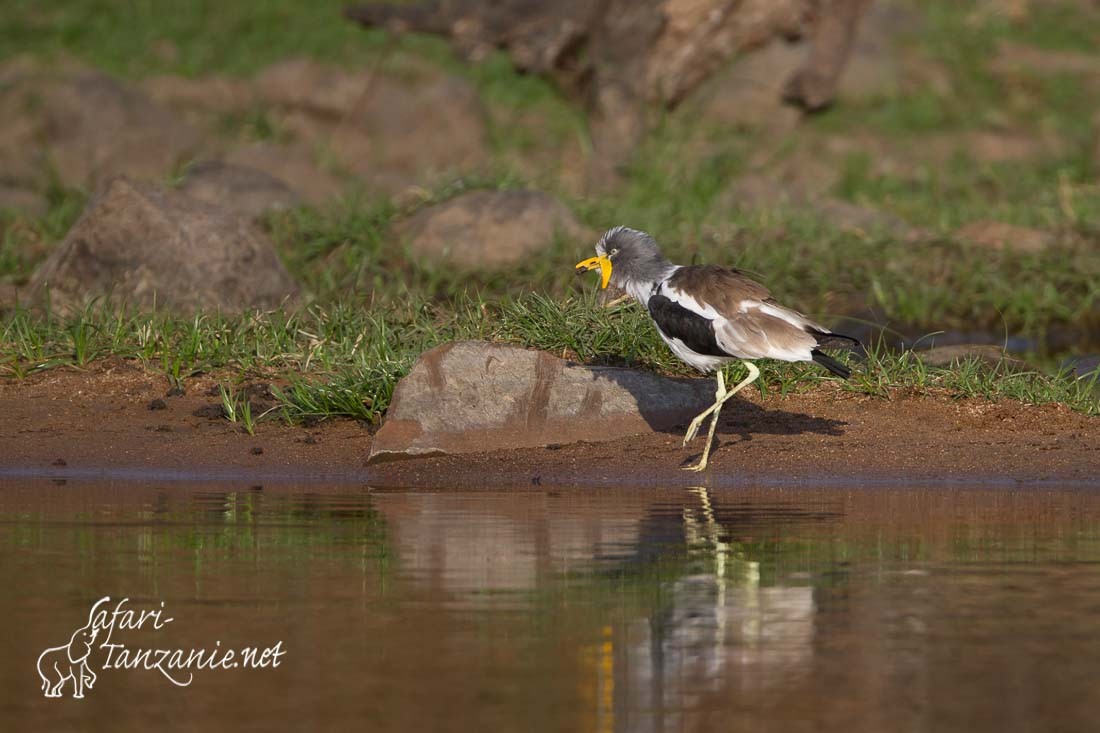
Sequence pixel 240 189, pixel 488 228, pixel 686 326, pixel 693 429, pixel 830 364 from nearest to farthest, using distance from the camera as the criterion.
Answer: pixel 830 364 → pixel 686 326 → pixel 693 429 → pixel 488 228 → pixel 240 189

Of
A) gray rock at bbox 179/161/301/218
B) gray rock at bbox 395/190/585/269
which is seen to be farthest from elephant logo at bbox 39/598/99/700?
gray rock at bbox 179/161/301/218

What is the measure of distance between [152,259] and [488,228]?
3393mm

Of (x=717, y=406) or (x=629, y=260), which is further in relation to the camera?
(x=629, y=260)

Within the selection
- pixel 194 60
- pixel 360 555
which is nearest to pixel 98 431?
pixel 360 555

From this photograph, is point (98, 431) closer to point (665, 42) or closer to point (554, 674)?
point (554, 674)

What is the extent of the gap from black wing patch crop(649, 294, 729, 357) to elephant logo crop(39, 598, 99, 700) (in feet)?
14.2

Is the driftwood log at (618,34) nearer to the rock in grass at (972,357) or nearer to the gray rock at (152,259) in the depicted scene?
the gray rock at (152,259)

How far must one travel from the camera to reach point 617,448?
10.2 metres

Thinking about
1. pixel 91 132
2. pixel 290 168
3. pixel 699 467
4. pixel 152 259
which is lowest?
pixel 699 467

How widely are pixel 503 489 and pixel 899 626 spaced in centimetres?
401

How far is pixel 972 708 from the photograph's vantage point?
15.8 feet

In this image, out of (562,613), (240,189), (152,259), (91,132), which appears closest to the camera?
(562,613)

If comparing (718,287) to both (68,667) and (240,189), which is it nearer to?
(68,667)

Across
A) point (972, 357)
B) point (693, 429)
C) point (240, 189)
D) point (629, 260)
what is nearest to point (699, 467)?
point (693, 429)
